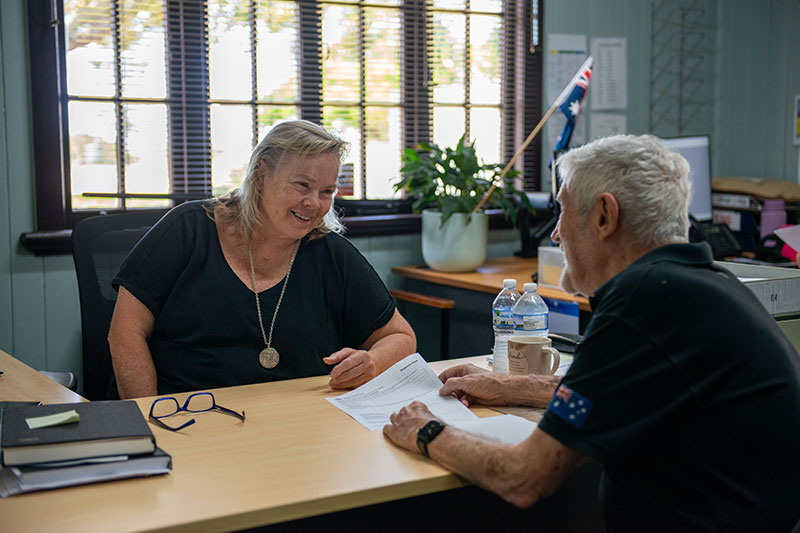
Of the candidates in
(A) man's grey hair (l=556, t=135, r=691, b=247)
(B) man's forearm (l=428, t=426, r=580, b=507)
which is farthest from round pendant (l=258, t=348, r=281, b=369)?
(A) man's grey hair (l=556, t=135, r=691, b=247)

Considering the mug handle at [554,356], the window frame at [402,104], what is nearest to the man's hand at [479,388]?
the mug handle at [554,356]

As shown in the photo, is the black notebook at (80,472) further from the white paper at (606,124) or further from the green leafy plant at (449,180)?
the white paper at (606,124)

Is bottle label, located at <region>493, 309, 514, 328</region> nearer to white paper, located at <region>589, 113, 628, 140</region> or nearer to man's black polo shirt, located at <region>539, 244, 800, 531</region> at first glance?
man's black polo shirt, located at <region>539, 244, 800, 531</region>

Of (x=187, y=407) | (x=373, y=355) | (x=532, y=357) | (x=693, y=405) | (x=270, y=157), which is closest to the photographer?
(x=693, y=405)

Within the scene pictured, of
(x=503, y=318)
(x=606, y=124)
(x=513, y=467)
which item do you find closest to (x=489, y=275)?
(x=503, y=318)

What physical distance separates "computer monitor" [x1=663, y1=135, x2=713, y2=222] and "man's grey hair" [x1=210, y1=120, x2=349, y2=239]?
202 centimetres

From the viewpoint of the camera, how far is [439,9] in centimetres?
347

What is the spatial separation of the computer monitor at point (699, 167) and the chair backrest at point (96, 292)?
2.43m

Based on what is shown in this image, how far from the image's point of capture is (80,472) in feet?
3.83

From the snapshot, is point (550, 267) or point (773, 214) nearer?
point (550, 267)

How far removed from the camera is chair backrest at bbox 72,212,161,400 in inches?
82.9

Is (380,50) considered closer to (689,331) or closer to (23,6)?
(23,6)

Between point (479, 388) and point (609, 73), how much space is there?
2.71m

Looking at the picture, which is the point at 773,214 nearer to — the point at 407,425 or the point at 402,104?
the point at 402,104
